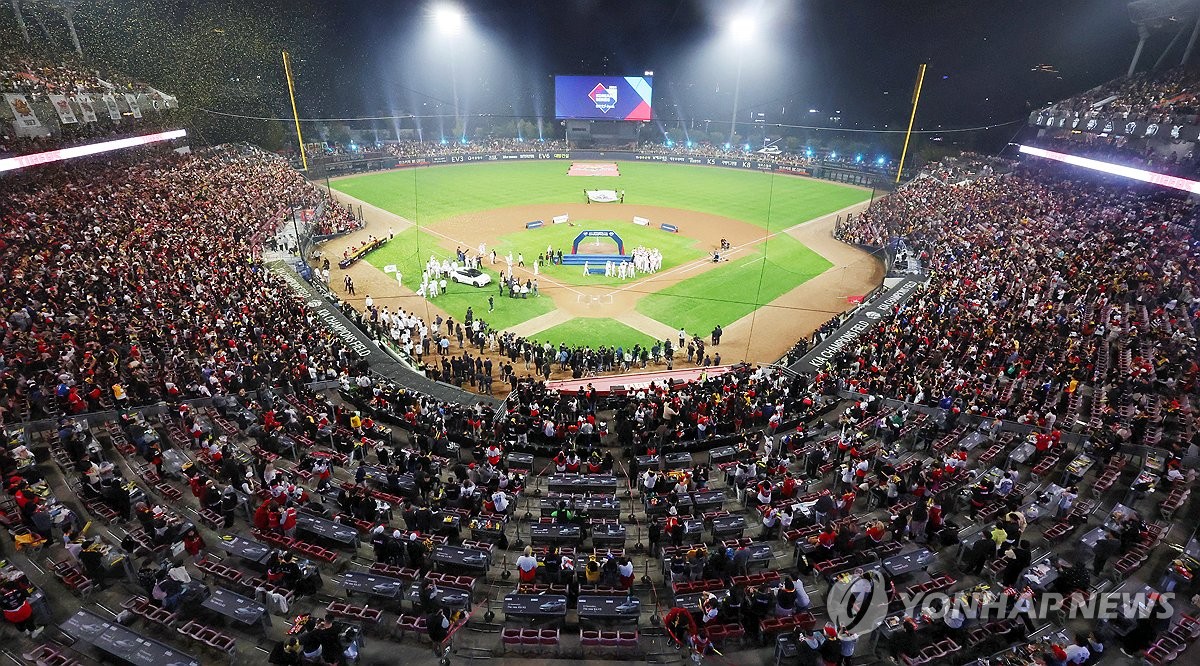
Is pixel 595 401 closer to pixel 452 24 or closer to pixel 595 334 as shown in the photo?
pixel 595 334

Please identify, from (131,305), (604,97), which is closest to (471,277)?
(131,305)

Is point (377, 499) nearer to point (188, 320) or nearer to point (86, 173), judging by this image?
point (188, 320)

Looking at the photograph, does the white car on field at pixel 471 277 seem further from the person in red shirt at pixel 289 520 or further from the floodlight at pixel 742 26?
the floodlight at pixel 742 26

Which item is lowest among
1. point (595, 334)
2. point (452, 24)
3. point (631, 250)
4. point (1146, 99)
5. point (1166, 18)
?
point (595, 334)

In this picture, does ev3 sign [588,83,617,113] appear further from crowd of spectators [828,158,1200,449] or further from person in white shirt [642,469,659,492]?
person in white shirt [642,469,659,492]

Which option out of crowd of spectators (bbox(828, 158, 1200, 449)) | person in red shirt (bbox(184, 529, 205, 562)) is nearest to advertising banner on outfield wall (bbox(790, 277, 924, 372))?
crowd of spectators (bbox(828, 158, 1200, 449))

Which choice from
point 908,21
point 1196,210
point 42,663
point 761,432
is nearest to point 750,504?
point 761,432
